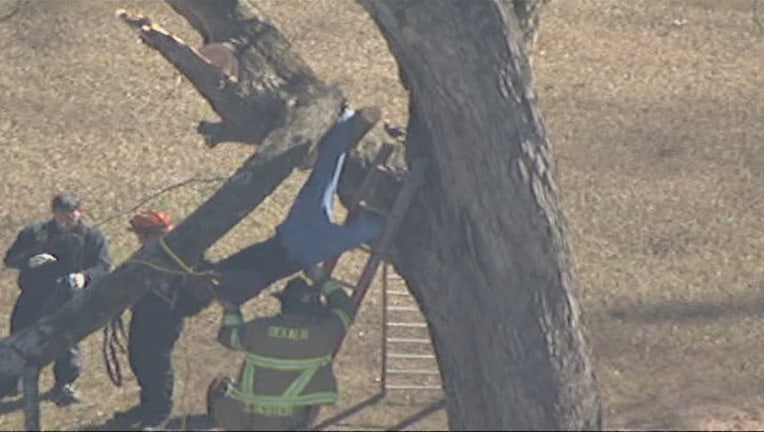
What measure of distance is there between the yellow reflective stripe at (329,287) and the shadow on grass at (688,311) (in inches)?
212

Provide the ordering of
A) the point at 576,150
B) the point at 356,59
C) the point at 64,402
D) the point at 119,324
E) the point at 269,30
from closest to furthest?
1. the point at 269,30
2. the point at 119,324
3. the point at 64,402
4. the point at 576,150
5. the point at 356,59

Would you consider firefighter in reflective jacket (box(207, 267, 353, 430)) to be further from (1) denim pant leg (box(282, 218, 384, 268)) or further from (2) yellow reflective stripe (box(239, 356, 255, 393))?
(1) denim pant leg (box(282, 218, 384, 268))

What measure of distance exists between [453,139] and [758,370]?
16.1ft

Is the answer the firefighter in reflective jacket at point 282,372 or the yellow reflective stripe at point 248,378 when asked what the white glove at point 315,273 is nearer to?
the firefighter in reflective jacket at point 282,372

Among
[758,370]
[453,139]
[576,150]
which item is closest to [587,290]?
[758,370]

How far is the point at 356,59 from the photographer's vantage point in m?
20.9

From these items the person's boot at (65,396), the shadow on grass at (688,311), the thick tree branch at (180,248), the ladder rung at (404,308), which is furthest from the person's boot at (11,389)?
the shadow on grass at (688,311)

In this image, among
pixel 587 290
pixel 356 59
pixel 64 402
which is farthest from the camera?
pixel 356 59

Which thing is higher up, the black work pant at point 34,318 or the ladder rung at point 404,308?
the ladder rung at point 404,308

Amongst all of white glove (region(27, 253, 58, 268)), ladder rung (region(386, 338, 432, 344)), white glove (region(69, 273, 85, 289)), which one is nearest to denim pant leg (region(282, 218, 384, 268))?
white glove (region(69, 273, 85, 289))

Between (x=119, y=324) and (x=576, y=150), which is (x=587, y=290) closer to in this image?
(x=576, y=150)

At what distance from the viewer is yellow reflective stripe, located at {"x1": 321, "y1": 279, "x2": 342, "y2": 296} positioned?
34.0ft

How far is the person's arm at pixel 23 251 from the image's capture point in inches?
528

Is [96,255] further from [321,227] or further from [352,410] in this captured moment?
[321,227]
